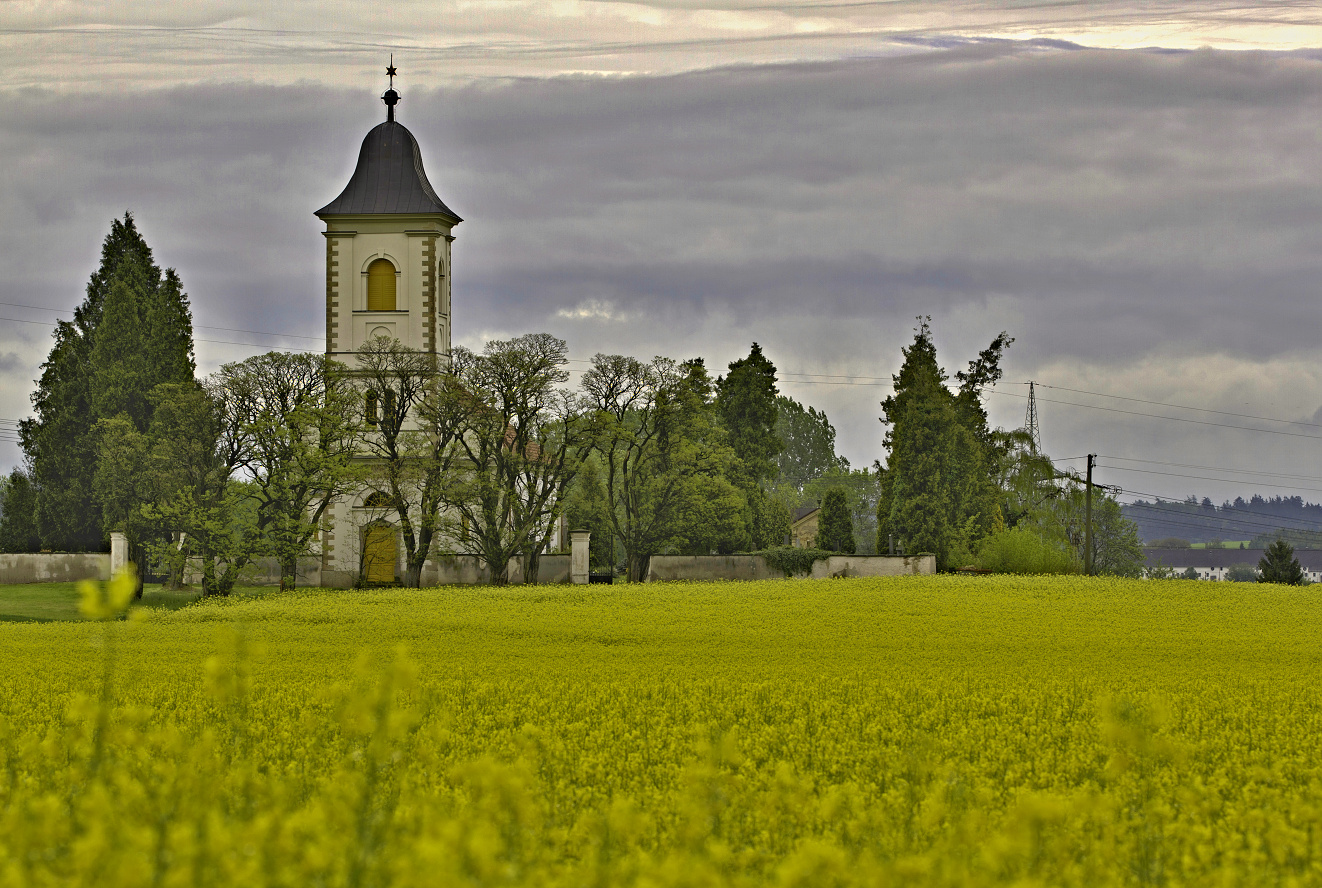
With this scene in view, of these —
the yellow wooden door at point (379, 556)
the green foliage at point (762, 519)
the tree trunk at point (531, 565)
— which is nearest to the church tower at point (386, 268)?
the yellow wooden door at point (379, 556)

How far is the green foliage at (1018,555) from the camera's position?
5100 centimetres

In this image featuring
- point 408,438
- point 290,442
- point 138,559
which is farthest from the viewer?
point 138,559

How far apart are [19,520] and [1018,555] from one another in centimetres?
3852

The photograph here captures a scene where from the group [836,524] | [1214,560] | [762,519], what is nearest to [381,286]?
[762,519]

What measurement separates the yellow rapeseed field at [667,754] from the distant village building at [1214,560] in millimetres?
150533

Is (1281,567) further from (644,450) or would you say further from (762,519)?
(644,450)

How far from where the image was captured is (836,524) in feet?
187

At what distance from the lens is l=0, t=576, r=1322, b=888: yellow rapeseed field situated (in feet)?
16.6

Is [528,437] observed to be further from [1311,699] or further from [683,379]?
[1311,699]

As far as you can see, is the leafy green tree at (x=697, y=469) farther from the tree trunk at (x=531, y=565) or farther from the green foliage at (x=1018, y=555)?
the green foliage at (x=1018, y=555)

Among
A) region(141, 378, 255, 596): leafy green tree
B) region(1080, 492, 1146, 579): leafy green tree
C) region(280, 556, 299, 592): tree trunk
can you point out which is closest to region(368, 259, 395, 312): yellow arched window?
region(141, 378, 255, 596): leafy green tree

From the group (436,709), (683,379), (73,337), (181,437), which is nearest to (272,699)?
(436,709)

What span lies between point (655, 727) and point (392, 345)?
3688cm

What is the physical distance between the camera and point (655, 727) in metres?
12.1
